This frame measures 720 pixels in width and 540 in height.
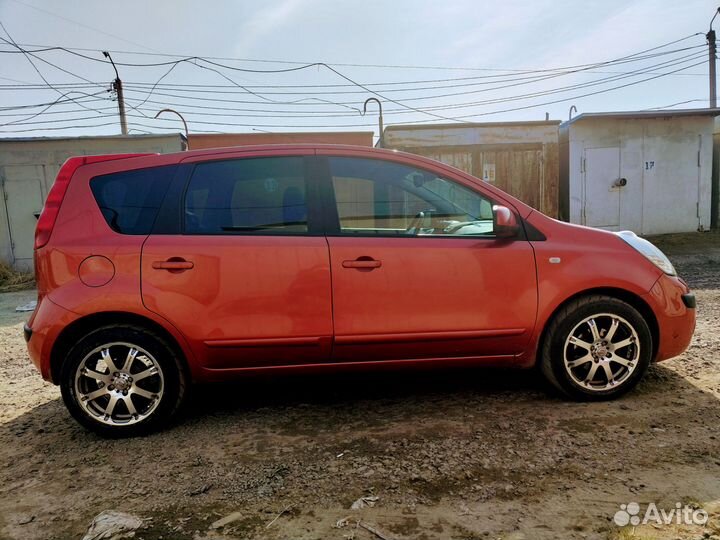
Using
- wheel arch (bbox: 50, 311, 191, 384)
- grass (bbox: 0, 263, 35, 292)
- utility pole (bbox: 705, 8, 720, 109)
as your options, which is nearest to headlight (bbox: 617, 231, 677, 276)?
wheel arch (bbox: 50, 311, 191, 384)

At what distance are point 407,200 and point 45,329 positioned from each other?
2323 mm

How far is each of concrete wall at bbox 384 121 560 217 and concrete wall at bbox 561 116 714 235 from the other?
2.10ft

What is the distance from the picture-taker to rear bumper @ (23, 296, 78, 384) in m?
2.92

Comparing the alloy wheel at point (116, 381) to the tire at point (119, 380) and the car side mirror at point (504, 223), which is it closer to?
the tire at point (119, 380)

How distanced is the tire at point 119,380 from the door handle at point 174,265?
393 mm

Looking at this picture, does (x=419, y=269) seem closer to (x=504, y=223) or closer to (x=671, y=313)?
(x=504, y=223)

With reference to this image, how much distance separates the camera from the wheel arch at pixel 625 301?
3217 millimetres

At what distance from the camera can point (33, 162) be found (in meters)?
11.2

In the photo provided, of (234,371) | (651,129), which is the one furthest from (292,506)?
(651,129)

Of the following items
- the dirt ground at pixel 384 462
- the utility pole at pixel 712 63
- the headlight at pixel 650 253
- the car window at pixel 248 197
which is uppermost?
the utility pole at pixel 712 63

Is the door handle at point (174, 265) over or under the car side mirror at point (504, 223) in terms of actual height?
under

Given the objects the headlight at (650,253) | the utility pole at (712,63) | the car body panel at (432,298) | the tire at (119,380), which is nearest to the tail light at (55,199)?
the tire at (119,380)

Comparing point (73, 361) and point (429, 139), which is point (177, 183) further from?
point (429, 139)

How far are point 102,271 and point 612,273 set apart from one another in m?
3.13
